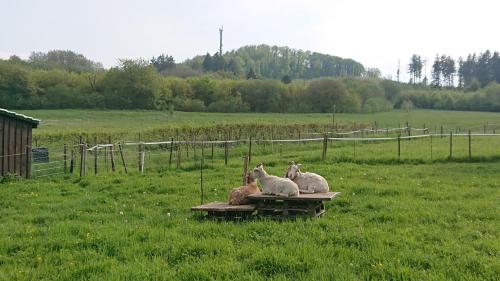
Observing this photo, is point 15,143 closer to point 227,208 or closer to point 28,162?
point 28,162

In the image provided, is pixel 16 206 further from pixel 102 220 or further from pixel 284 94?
pixel 284 94

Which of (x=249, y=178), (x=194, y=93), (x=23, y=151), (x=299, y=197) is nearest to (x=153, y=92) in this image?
(x=194, y=93)

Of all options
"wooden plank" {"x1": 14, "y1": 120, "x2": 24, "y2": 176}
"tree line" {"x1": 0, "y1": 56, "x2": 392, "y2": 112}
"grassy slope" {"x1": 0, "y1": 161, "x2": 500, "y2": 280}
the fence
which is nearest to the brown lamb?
"grassy slope" {"x1": 0, "y1": 161, "x2": 500, "y2": 280}

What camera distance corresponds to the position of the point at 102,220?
12.3 meters

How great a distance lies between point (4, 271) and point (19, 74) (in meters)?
82.2

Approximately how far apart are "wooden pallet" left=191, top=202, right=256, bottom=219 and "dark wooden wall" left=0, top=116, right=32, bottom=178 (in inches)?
492

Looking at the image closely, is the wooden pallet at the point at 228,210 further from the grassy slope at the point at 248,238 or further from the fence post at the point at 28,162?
the fence post at the point at 28,162

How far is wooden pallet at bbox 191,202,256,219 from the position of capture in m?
11.7

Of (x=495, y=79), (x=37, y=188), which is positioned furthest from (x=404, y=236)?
(x=495, y=79)

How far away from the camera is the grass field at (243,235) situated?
8094mm

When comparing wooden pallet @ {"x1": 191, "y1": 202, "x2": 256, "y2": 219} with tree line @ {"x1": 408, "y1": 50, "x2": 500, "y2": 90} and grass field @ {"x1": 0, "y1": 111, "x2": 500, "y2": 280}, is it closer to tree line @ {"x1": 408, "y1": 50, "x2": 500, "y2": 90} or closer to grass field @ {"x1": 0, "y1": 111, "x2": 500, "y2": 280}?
grass field @ {"x1": 0, "y1": 111, "x2": 500, "y2": 280}

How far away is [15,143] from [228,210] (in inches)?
541

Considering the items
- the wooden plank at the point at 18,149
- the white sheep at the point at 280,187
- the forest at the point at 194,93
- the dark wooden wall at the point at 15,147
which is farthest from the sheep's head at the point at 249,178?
the forest at the point at 194,93

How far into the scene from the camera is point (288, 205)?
11930 millimetres
